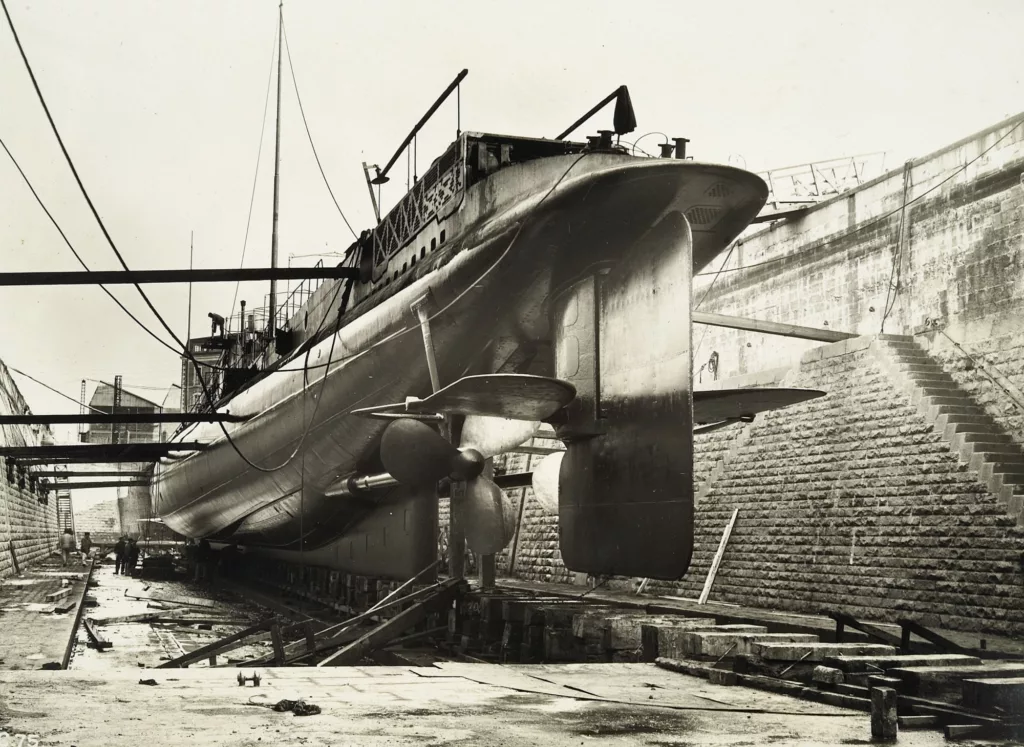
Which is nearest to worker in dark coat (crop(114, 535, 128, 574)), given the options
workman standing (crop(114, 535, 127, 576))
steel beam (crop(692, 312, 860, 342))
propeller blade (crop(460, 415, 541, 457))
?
workman standing (crop(114, 535, 127, 576))

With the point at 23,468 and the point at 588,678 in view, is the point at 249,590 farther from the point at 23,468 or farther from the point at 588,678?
the point at 588,678

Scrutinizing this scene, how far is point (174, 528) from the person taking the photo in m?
26.9

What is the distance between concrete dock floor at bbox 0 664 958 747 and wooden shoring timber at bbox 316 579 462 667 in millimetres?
2182

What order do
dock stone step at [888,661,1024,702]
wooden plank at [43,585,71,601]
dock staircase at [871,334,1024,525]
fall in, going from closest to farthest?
dock stone step at [888,661,1024,702] → dock staircase at [871,334,1024,525] → wooden plank at [43,585,71,601]

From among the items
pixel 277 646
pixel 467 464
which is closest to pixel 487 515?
pixel 467 464

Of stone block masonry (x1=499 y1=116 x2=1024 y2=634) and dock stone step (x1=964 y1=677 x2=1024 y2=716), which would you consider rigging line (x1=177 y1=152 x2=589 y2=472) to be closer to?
dock stone step (x1=964 y1=677 x2=1024 y2=716)

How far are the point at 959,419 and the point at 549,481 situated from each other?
20.8ft

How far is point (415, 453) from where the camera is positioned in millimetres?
10469

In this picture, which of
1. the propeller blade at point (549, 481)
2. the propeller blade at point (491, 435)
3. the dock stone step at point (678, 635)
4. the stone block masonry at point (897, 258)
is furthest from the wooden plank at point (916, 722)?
the stone block masonry at point (897, 258)

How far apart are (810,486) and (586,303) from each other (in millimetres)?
7483

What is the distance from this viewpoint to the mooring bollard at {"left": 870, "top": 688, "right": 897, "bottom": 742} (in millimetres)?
→ 5332

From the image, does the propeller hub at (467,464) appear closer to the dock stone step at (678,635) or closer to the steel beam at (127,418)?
the dock stone step at (678,635)

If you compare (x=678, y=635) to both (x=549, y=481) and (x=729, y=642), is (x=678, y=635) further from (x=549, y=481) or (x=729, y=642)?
(x=549, y=481)

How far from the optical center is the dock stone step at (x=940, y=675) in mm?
6621
